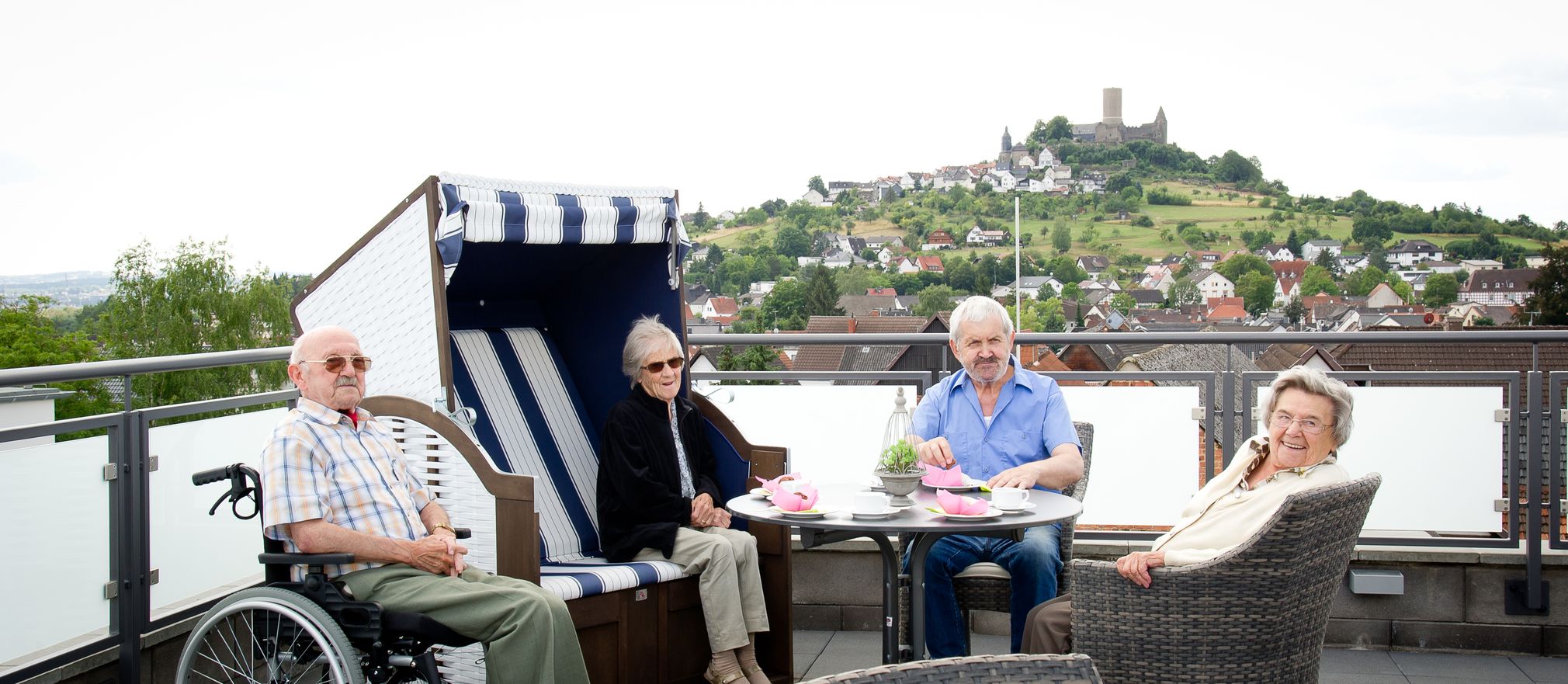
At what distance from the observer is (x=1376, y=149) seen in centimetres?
5925

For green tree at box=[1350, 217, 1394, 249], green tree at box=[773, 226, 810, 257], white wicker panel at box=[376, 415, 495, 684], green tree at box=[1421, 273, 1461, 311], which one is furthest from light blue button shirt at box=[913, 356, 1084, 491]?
green tree at box=[1350, 217, 1394, 249]

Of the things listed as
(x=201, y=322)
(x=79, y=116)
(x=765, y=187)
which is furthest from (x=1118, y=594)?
(x=79, y=116)

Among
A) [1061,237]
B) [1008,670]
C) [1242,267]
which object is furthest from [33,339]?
[1008,670]

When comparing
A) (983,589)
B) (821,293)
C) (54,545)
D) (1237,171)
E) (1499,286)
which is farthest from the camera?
(1237,171)

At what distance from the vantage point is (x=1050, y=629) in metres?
2.86

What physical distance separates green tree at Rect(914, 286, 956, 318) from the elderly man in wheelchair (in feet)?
108

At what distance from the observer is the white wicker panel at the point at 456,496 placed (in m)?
3.18

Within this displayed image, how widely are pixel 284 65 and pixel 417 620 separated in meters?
64.1

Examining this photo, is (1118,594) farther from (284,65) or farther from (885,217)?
(284,65)

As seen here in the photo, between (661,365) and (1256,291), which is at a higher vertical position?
(1256,291)

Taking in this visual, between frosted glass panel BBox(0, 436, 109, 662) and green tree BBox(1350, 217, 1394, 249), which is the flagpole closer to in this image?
green tree BBox(1350, 217, 1394, 249)

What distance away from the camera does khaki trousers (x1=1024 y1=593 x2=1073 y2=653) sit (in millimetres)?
2832

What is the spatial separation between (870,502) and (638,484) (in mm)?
768

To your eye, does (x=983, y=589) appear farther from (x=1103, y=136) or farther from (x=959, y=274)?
(x=1103, y=136)
